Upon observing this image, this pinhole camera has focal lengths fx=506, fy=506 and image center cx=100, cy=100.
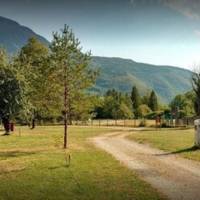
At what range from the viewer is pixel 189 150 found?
33.5m

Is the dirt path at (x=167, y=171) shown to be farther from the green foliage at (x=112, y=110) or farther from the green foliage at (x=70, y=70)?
the green foliage at (x=112, y=110)

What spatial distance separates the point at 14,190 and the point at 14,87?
141ft

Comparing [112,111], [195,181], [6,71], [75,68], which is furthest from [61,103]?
[112,111]

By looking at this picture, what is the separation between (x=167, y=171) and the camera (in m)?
23.0

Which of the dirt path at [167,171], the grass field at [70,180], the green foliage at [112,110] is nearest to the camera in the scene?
the grass field at [70,180]

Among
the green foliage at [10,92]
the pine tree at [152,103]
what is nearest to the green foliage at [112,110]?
the pine tree at [152,103]

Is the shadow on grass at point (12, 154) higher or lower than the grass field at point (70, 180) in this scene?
higher

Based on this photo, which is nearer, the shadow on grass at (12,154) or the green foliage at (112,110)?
the shadow on grass at (12,154)

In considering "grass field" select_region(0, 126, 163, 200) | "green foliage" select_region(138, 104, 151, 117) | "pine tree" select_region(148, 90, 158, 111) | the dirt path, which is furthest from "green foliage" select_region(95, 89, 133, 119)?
"grass field" select_region(0, 126, 163, 200)

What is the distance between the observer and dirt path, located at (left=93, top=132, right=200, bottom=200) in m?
17.4

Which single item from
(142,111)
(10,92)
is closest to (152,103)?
(142,111)

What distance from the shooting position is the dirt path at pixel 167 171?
57.0 ft

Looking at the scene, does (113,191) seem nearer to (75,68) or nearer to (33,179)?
(33,179)

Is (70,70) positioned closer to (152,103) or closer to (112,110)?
(112,110)
